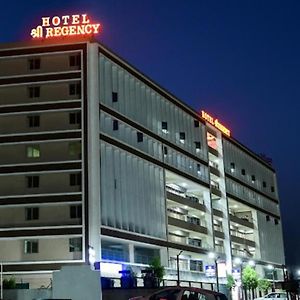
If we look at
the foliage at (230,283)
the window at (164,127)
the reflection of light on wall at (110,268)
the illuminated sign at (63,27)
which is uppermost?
the illuminated sign at (63,27)

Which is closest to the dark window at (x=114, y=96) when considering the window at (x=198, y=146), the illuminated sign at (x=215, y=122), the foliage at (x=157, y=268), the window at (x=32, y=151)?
the window at (x=32, y=151)

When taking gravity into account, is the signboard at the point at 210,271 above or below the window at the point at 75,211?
below

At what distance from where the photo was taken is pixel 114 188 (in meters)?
69.1

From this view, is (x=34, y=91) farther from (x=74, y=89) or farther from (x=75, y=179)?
(x=75, y=179)

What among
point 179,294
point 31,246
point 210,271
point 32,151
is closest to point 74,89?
point 32,151

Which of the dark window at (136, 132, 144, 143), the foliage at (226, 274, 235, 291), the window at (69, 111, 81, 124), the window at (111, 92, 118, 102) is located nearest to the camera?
the window at (69, 111, 81, 124)

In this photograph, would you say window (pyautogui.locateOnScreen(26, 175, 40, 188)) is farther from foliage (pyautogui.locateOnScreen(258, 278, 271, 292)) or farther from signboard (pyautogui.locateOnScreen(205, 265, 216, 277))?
foliage (pyautogui.locateOnScreen(258, 278, 271, 292))

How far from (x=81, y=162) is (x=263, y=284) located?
179 ft

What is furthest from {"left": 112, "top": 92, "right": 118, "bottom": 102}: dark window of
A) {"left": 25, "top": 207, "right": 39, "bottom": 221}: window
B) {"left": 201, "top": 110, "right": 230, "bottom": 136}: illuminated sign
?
{"left": 201, "top": 110, "right": 230, "bottom": 136}: illuminated sign

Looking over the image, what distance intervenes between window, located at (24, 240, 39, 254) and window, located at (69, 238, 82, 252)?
3744 mm

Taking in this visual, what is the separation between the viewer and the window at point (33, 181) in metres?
66.6

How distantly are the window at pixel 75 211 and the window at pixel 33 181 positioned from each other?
462 cm

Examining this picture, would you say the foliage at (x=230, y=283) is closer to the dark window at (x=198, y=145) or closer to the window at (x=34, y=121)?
the dark window at (x=198, y=145)

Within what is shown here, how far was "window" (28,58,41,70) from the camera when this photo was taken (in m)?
70.2
